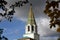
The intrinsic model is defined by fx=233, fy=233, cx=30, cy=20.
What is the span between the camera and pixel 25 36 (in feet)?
281

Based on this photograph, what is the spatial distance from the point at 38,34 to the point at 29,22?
877cm

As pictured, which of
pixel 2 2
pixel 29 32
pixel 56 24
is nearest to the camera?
pixel 56 24

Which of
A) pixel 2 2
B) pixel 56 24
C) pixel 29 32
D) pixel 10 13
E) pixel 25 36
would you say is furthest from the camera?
pixel 25 36

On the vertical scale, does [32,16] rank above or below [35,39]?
above

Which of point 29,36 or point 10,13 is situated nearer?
point 10,13

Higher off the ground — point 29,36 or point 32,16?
point 32,16

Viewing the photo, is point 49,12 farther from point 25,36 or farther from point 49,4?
point 25,36

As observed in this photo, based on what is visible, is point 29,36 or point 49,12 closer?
point 49,12

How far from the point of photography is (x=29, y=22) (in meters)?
79.4

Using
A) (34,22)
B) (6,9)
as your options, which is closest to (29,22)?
(34,22)

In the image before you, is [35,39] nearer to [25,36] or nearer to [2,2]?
[25,36]

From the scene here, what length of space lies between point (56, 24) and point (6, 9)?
192cm

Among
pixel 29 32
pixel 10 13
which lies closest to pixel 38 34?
pixel 29 32

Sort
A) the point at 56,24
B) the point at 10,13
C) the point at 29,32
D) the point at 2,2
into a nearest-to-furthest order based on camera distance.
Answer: the point at 56,24
the point at 2,2
the point at 10,13
the point at 29,32
